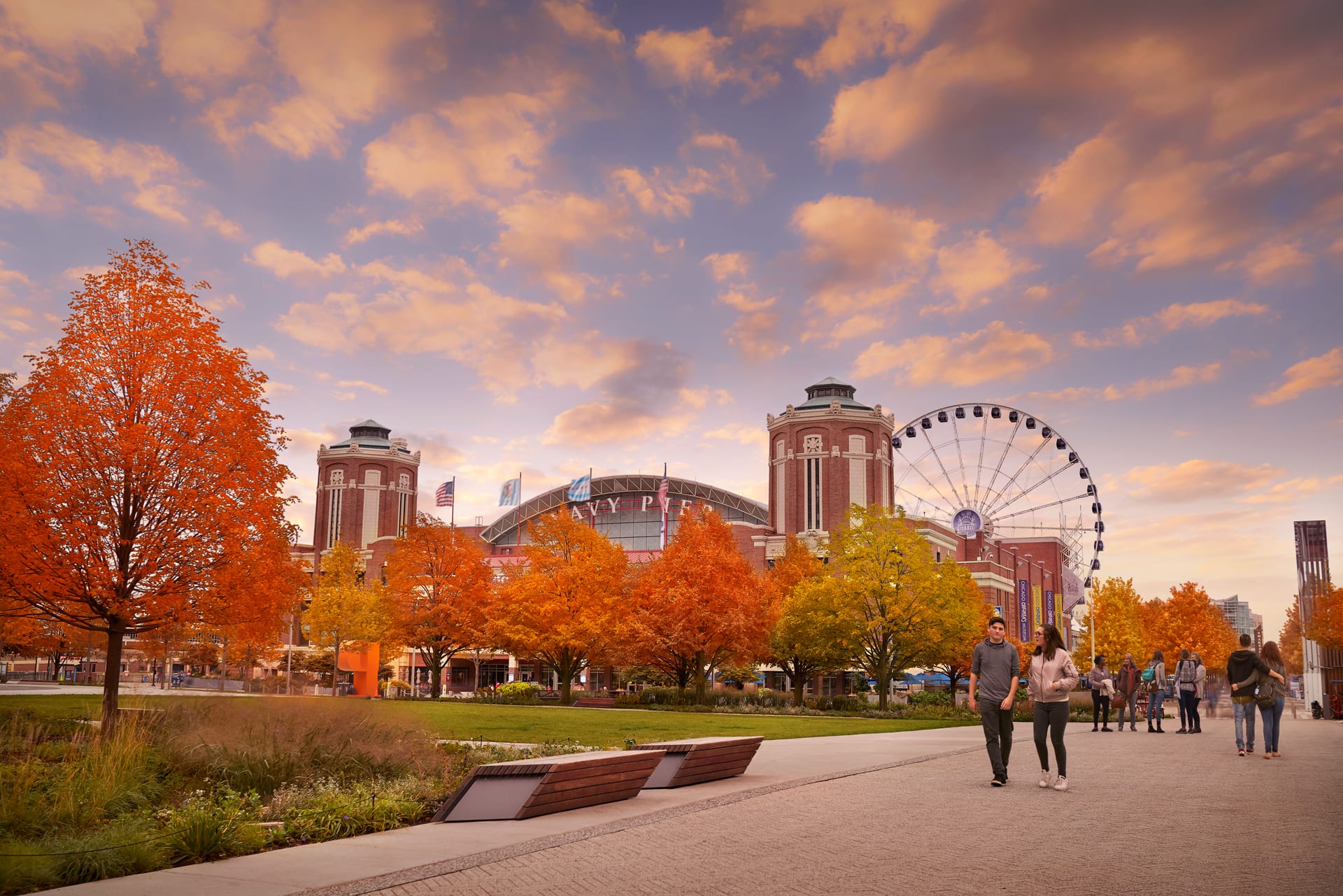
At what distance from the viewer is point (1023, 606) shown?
339 ft

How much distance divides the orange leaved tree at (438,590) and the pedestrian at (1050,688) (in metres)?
39.9

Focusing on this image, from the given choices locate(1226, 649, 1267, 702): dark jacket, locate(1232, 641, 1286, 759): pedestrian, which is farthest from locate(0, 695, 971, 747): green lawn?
locate(1232, 641, 1286, 759): pedestrian

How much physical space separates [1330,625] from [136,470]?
6262cm

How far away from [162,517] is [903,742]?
48.3 ft

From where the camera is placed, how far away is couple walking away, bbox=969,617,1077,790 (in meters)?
12.7

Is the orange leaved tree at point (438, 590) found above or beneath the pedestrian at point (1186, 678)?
above

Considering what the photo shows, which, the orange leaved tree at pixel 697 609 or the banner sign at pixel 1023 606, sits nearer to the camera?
the orange leaved tree at pixel 697 609

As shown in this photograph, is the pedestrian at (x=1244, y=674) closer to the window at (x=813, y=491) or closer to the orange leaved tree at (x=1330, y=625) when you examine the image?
the orange leaved tree at (x=1330, y=625)

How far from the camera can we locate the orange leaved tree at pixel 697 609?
41938 millimetres

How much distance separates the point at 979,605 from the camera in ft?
194

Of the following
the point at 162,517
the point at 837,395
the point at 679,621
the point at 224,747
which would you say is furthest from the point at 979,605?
the point at 224,747

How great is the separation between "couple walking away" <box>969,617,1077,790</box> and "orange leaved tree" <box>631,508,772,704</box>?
28515mm

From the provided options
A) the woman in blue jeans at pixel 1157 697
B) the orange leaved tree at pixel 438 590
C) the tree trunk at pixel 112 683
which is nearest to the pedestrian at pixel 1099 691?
the woman in blue jeans at pixel 1157 697

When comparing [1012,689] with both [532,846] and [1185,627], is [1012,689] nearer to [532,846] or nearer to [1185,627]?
[532,846]
